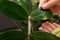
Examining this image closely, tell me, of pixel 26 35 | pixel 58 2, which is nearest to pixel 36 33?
pixel 26 35

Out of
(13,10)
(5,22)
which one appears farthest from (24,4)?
(5,22)

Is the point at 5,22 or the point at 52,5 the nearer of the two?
the point at 52,5

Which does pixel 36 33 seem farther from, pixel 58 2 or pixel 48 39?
pixel 58 2

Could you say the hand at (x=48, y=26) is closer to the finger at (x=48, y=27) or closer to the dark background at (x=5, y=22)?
the finger at (x=48, y=27)

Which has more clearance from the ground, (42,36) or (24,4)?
(24,4)

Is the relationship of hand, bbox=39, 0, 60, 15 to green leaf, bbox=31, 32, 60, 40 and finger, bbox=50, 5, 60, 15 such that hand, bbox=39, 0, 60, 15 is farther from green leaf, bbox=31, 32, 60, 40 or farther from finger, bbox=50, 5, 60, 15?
green leaf, bbox=31, 32, 60, 40

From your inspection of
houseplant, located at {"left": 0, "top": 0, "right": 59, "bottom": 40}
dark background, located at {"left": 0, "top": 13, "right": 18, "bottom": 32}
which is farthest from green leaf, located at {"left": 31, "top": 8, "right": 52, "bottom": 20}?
dark background, located at {"left": 0, "top": 13, "right": 18, "bottom": 32}

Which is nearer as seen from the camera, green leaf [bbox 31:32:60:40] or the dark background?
green leaf [bbox 31:32:60:40]

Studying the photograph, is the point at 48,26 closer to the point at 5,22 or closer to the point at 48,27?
the point at 48,27
